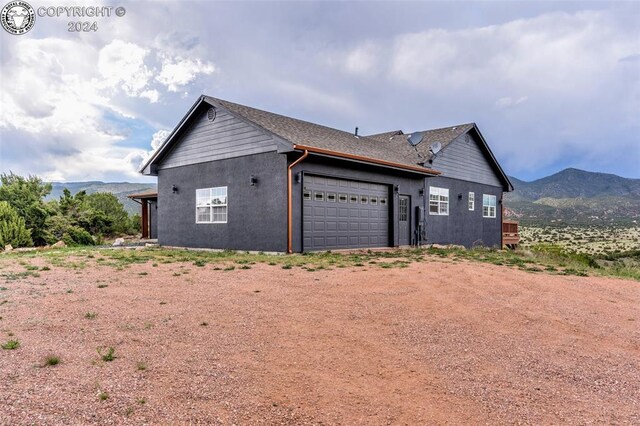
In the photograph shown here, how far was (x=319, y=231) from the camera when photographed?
1273 cm

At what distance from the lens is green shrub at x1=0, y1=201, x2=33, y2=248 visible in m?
16.7

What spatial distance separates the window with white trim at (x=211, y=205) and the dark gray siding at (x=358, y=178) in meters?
3.07

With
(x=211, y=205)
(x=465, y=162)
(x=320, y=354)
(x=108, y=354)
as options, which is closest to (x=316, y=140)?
(x=211, y=205)

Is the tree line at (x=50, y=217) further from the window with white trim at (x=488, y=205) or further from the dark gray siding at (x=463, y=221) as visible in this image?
the window with white trim at (x=488, y=205)

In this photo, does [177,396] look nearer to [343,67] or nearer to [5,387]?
[5,387]

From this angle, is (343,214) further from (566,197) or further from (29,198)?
(566,197)

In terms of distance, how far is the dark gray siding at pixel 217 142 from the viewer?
42.3 ft

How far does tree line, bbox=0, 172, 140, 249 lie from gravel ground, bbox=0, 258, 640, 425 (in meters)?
13.2

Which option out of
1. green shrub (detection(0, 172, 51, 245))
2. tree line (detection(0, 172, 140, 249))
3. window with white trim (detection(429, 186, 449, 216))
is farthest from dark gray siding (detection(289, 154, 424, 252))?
green shrub (detection(0, 172, 51, 245))

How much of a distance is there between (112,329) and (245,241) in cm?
872

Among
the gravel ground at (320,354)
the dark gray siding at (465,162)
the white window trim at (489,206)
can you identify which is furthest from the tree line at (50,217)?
the white window trim at (489,206)

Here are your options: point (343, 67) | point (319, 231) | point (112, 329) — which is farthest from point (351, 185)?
point (112, 329)

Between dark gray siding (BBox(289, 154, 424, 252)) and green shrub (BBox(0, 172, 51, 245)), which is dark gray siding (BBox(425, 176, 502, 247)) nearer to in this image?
dark gray siding (BBox(289, 154, 424, 252))

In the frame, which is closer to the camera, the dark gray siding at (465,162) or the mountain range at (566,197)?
the dark gray siding at (465,162)
